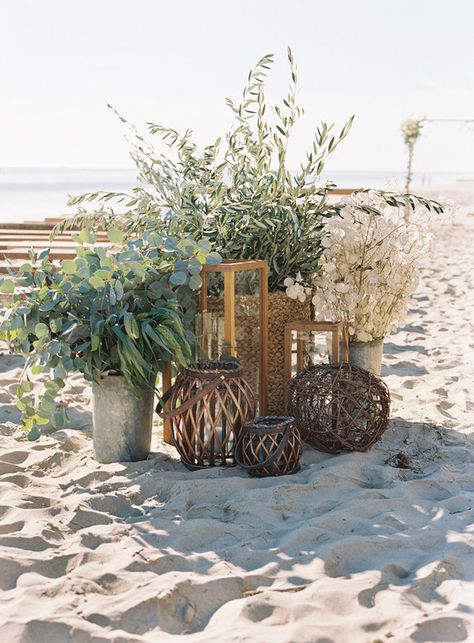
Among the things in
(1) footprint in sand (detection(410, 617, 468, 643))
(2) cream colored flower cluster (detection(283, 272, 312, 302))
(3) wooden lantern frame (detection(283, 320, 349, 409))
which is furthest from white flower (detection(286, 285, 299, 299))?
(1) footprint in sand (detection(410, 617, 468, 643))

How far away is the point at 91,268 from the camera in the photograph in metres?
2.85

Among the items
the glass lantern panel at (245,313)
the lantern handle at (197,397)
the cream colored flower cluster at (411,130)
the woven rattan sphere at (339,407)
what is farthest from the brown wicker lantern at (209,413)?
the cream colored flower cluster at (411,130)

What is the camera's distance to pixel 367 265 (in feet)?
11.0

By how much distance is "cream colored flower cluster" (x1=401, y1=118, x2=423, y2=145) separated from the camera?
17.8m

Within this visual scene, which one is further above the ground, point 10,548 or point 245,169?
point 245,169

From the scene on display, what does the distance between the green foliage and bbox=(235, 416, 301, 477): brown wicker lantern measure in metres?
0.78

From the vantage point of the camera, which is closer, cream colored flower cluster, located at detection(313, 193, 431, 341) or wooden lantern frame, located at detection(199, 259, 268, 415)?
wooden lantern frame, located at detection(199, 259, 268, 415)

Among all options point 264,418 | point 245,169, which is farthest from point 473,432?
point 245,169

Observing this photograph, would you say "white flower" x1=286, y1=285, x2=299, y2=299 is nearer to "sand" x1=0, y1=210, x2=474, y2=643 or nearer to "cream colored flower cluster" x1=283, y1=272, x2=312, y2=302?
"cream colored flower cluster" x1=283, y1=272, x2=312, y2=302

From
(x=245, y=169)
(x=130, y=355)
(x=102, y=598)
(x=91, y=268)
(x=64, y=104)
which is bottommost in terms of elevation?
(x=102, y=598)

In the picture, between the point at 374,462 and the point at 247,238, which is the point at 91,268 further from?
the point at 374,462

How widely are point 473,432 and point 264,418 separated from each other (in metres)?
0.92

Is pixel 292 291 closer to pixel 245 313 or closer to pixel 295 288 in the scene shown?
pixel 295 288

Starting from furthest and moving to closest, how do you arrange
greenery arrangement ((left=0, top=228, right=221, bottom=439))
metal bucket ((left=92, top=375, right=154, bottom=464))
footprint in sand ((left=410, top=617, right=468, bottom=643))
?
1. metal bucket ((left=92, top=375, right=154, bottom=464))
2. greenery arrangement ((left=0, top=228, right=221, bottom=439))
3. footprint in sand ((left=410, top=617, right=468, bottom=643))
